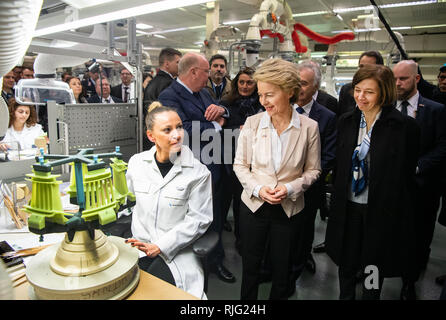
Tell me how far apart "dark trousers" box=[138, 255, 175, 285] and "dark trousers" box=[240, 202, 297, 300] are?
52 cm

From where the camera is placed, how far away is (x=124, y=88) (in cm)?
563

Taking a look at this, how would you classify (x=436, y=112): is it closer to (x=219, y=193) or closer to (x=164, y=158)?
(x=219, y=193)

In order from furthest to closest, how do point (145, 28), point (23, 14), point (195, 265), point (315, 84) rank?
point (145, 28), point (315, 84), point (195, 265), point (23, 14)

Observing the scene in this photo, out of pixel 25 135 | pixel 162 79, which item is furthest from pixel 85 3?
pixel 25 135

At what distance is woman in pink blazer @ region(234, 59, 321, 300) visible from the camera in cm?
157

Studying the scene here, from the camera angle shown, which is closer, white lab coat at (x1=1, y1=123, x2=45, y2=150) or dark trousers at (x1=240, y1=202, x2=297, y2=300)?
dark trousers at (x1=240, y1=202, x2=297, y2=300)

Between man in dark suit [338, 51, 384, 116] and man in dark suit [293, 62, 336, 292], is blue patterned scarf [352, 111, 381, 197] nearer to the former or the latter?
man in dark suit [293, 62, 336, 292]

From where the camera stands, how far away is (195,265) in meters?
1.41

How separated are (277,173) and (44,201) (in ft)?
3.69

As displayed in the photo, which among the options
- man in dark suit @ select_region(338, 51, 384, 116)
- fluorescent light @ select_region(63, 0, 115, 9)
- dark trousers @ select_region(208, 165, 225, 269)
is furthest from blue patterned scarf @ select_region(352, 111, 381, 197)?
fluorescent light @ select_region(63, 0, 115, 9)

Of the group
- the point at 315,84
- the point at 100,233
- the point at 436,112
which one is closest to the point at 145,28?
the point at 315,84

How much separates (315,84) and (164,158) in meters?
1.29

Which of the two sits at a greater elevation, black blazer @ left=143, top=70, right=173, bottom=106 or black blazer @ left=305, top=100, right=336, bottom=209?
black blazer @ left=143, top=70, right=173, bottom=106

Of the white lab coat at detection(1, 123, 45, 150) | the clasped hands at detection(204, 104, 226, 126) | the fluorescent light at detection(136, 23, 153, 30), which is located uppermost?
the fluorescent light at detection(136, 23, 153, 30)
